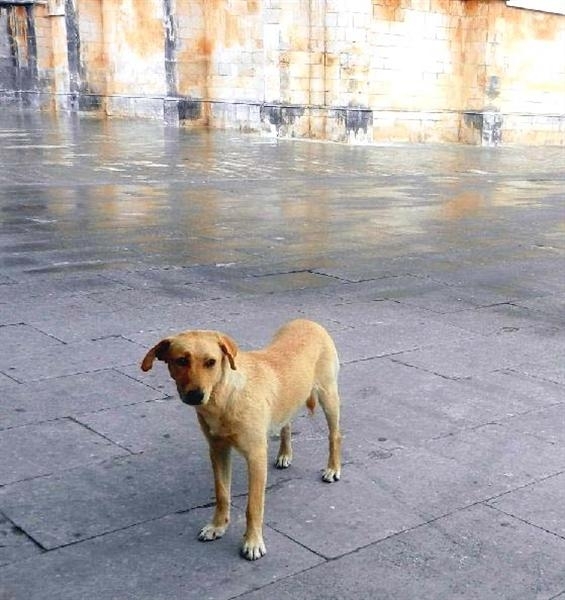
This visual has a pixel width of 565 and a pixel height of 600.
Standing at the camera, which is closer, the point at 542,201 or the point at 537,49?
the point at 542,201

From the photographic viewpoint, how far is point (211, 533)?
11.3ft

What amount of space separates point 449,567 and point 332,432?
0.89 metres

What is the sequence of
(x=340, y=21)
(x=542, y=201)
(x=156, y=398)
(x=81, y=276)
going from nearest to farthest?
(x=156, y=398), (x=81, y=276), (x=542, y=201), (x=340, y=21)

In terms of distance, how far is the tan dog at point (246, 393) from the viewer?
316 cm

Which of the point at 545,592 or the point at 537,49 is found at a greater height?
the point at 537,49

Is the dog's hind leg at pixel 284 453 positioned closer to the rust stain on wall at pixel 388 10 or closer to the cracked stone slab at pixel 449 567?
the cracked stone slab at pixel 449 567

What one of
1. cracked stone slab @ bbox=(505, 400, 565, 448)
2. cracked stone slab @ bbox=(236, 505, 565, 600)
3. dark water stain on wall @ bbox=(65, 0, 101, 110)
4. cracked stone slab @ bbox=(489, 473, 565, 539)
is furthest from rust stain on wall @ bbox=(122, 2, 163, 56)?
cracked stone slab @ bbox=(236, 505, 565, 600)

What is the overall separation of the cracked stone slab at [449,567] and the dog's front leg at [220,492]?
16.3 inches

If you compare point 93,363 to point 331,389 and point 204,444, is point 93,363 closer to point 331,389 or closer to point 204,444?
point 204,444

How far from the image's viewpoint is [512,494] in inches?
151

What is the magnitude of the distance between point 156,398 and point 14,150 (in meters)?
16.4

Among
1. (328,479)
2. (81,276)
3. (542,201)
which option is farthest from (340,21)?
(328,479)

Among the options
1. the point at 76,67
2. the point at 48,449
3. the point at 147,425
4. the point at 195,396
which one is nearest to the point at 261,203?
the point at 147,425

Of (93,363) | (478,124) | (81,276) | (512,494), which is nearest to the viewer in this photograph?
(512,494)
